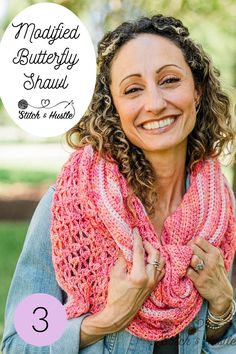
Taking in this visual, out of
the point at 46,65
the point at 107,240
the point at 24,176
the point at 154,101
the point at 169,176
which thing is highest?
the point at 24,176

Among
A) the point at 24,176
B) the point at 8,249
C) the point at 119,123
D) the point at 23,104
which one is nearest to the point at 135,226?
the point at 119,123

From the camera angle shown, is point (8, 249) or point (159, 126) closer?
point (159, 126)

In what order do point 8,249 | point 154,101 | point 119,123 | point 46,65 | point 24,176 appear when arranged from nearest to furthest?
point 154,101
point 119,123
point 46,65
point 8,249
point 24,176

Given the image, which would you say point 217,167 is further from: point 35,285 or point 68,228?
point 35,285

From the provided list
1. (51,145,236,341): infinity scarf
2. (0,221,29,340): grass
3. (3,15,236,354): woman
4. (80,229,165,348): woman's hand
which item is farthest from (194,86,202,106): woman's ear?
(0,221,29,340): grass

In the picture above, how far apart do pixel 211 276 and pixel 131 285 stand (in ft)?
0.81

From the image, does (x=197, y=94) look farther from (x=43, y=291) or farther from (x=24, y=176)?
(x=24, y=176)

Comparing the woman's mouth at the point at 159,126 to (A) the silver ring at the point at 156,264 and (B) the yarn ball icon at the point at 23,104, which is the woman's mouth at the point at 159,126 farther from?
(B) the yarn ball icon at the point at 23,104

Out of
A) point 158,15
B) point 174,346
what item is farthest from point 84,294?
point 158,15

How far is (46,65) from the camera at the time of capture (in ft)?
7.16

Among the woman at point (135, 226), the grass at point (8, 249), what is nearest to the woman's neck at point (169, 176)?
the woman at point (135, 226)

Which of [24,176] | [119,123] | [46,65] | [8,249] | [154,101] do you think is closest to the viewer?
[154,101]

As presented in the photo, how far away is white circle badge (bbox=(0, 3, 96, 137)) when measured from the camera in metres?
2.18

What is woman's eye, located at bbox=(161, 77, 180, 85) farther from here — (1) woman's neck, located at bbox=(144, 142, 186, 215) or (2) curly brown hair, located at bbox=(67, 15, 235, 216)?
(1) woman's neck, located at bbox=(144, 142, 186, 215)
